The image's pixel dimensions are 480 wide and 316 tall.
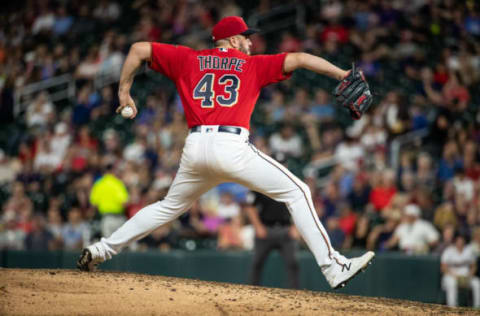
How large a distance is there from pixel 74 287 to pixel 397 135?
7.05 m

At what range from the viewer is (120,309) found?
4.56 m

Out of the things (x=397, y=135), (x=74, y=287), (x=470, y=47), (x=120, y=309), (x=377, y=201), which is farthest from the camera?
(x=470, y=47)

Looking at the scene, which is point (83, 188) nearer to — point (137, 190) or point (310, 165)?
point (137, 190)

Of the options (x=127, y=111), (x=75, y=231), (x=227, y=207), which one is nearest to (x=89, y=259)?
(x=127, y=111)

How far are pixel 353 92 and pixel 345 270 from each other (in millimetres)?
1170

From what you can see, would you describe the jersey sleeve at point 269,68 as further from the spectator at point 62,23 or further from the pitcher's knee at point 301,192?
the spectator at point 62,23

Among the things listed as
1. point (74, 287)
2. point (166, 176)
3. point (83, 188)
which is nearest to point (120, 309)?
point (74, 287)

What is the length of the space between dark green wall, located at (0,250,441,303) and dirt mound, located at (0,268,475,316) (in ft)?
11.4

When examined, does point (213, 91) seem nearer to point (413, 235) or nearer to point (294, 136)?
point (413, 235)

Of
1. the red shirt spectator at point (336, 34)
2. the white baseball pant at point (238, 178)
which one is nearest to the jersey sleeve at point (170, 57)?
the white baseball pant at point (238, 178)

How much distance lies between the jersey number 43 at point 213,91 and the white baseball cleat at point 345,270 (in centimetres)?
127

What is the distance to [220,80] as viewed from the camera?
499cm

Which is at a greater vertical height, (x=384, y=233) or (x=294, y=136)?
(x=294, y=136)

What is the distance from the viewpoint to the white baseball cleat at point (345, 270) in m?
4.84
